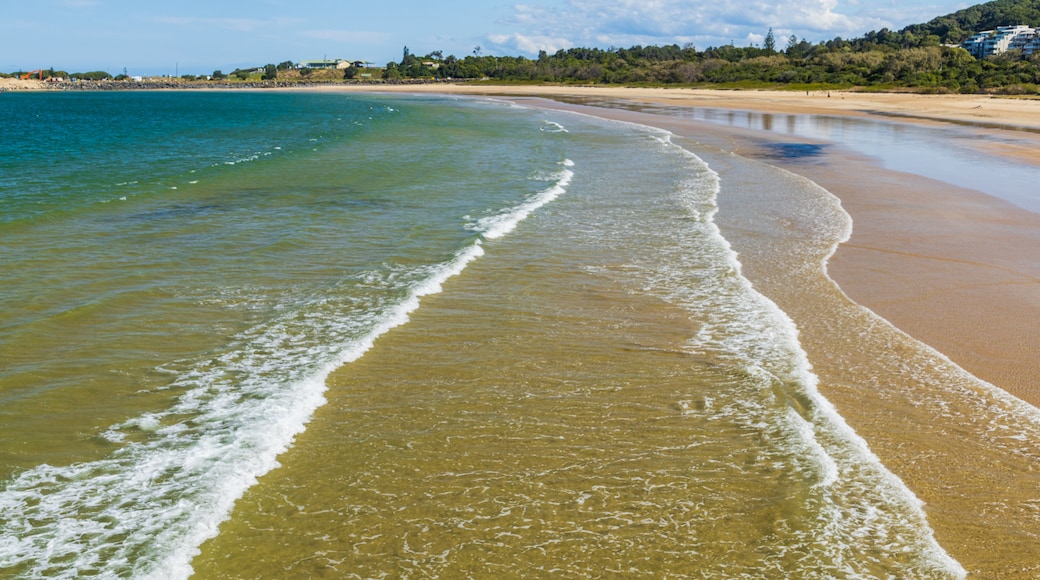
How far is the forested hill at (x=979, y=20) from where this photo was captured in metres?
156

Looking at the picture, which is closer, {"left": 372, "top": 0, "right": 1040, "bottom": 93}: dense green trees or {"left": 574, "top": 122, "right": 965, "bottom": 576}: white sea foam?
{"left": 574, "top": 122, "right": 965, "bottom": 576}: white sea foam

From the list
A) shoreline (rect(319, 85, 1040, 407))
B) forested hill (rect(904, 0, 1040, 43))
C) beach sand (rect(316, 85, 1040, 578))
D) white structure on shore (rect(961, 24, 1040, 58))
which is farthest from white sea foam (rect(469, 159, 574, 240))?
forested hill (rect(904, 0, 1040, 43))

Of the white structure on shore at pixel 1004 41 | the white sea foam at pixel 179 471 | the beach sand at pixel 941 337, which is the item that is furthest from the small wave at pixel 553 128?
the white structure on shore at pixel 1004 41

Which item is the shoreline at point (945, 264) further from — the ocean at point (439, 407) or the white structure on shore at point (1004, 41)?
the white structure on shore at point (1004, 41)

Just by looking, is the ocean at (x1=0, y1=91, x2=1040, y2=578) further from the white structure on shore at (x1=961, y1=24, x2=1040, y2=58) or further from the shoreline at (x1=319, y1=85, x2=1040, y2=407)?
the white structure on shore at (x1=961, y1=24, x2=1040, y2=58)

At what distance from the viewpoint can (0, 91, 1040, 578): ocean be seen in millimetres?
4922

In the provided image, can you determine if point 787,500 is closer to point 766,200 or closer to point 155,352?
point 155,352

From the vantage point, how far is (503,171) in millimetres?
25047

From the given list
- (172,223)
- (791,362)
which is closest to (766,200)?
(791,362)

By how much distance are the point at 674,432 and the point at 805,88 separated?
93671 millimetres

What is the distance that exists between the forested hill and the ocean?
161 metres

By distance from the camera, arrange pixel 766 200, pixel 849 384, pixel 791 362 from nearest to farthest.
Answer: pixel 849 384 < pixel 791 362 < pixel 766 200

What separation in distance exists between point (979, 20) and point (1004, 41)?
54.1 metres

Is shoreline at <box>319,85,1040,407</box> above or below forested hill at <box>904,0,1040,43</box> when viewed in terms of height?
below
